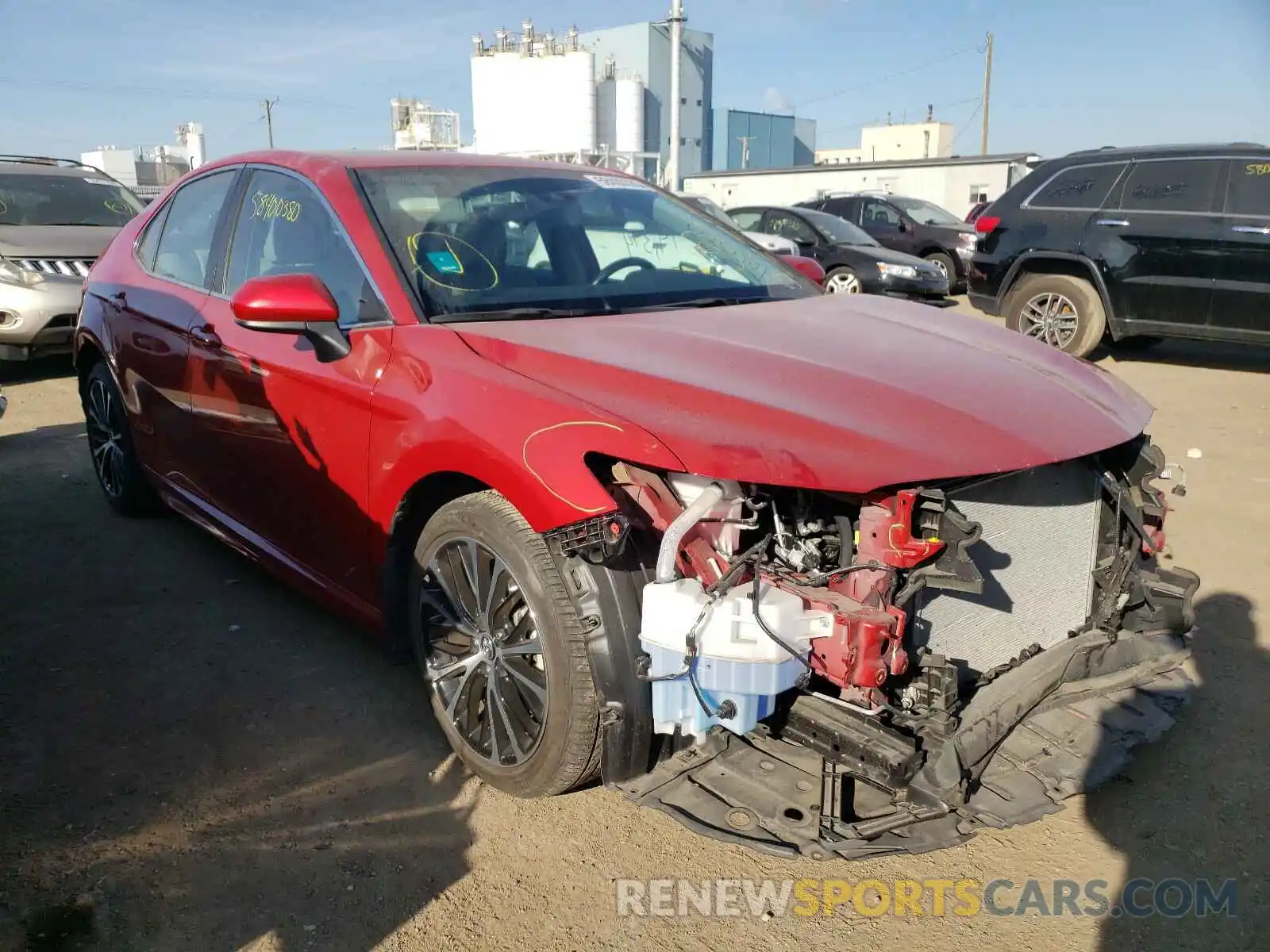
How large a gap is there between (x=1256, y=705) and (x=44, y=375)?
9.50m

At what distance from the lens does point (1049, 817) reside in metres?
2.71

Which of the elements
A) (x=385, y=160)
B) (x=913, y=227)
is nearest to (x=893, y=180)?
(x=913, y=227)

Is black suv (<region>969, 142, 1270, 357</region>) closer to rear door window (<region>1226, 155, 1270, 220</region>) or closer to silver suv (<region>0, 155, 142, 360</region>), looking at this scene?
rear door window (<region>1226, 155, 1270, 220</region>)

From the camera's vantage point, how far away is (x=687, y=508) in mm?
2275

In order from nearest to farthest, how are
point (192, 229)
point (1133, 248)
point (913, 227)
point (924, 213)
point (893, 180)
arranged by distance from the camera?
point (192, 229) → point (1133, 248) → point (913, 227) → point (924, 213) → point (893, 180)

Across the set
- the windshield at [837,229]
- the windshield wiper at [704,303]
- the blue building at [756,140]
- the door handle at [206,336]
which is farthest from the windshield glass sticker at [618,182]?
the blue building at [756,140]

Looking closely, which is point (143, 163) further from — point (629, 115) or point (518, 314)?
point (518, 314)

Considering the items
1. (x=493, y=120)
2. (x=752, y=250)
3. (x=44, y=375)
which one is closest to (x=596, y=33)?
(x=493, y=120)

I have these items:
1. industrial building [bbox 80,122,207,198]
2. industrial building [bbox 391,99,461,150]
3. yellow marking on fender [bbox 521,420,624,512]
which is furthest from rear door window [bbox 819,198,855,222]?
industrial building [bbox 391,99,461,150]

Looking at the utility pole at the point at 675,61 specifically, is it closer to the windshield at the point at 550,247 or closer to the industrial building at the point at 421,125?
the windshield at the point at 550,247

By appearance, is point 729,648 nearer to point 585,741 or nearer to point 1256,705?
point 585,741

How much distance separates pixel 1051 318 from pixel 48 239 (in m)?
8.94

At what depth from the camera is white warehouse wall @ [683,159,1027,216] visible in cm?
2686

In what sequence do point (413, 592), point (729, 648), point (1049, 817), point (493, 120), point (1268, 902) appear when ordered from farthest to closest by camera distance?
point (493, 120), point (413, 592), point (1049, 817), point (1268, 902), point (729, 648)
